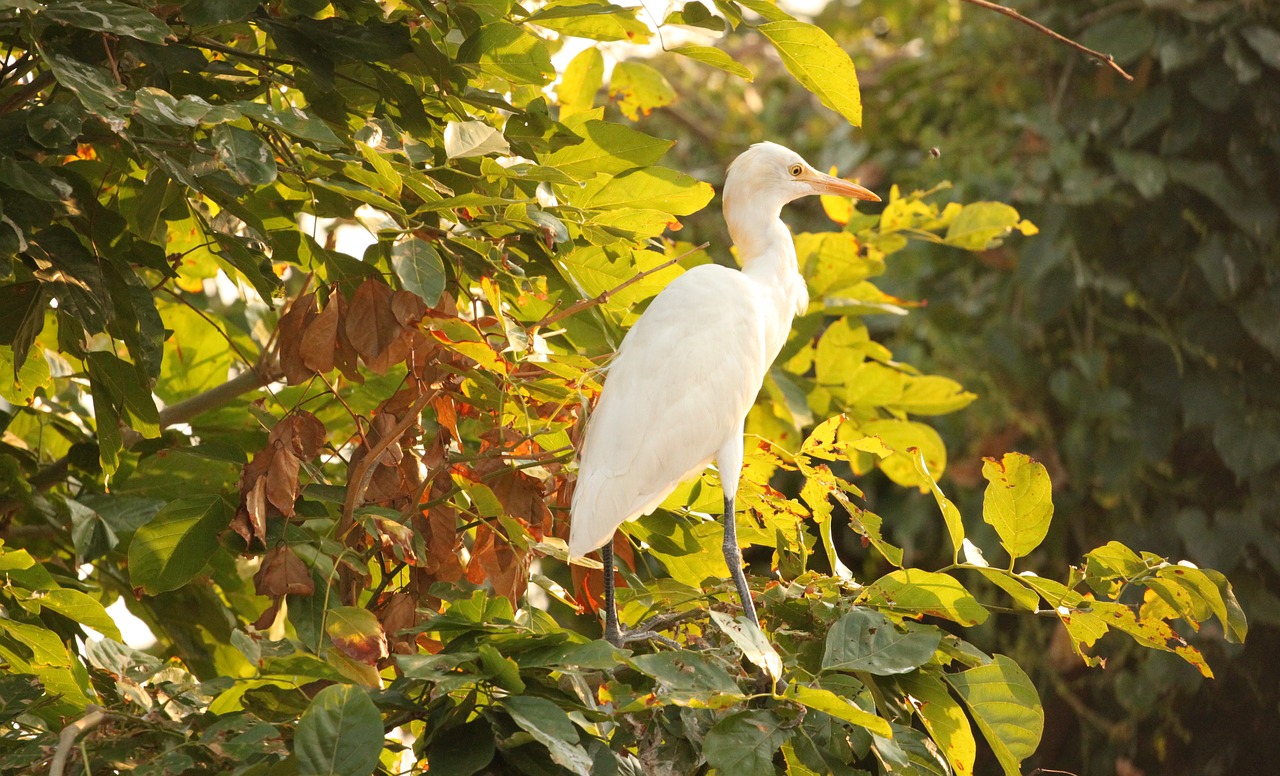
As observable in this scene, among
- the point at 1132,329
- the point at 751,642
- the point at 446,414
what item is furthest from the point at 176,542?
the point at 1132,329

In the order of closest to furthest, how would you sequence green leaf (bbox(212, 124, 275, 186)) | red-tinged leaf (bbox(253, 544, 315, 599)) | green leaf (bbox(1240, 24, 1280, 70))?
green leaf (bbox(212, 124, 275, 186))
red-tinged leaf (bbox(253, 544, 315, 599))
green leaf (bbox(1240, 24, 1280, 70))

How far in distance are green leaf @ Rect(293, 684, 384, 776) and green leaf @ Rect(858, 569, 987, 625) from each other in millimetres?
554

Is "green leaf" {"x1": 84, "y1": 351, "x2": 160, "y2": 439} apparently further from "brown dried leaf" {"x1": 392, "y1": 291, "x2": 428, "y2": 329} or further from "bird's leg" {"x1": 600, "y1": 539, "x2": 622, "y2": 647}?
"bird's leg" {"x1": 600, "y1": 539, "x2": 622, "y2": 647}

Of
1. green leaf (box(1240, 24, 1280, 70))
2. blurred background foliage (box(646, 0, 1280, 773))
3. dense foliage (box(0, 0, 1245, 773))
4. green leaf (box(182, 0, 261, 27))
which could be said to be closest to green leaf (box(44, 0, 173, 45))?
dense foliage (box(0, 0, 1245, 773))

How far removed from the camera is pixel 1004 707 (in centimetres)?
128

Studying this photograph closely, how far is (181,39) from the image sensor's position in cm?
134

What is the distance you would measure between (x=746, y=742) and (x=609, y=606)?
0.41m

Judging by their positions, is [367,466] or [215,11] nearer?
[215,11]

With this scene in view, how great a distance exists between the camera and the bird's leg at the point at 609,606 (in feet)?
4.67

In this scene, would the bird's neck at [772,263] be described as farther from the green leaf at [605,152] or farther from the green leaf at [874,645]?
the green leaf at [874,645]

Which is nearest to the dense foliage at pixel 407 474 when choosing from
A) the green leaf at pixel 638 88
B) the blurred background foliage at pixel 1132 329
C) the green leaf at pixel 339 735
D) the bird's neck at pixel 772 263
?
the green leaf at pixel 339 735

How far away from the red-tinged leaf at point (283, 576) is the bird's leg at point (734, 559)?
0.48 metres

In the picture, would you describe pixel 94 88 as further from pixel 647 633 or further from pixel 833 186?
pixel 833 186

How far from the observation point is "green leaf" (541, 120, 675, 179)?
150cm
